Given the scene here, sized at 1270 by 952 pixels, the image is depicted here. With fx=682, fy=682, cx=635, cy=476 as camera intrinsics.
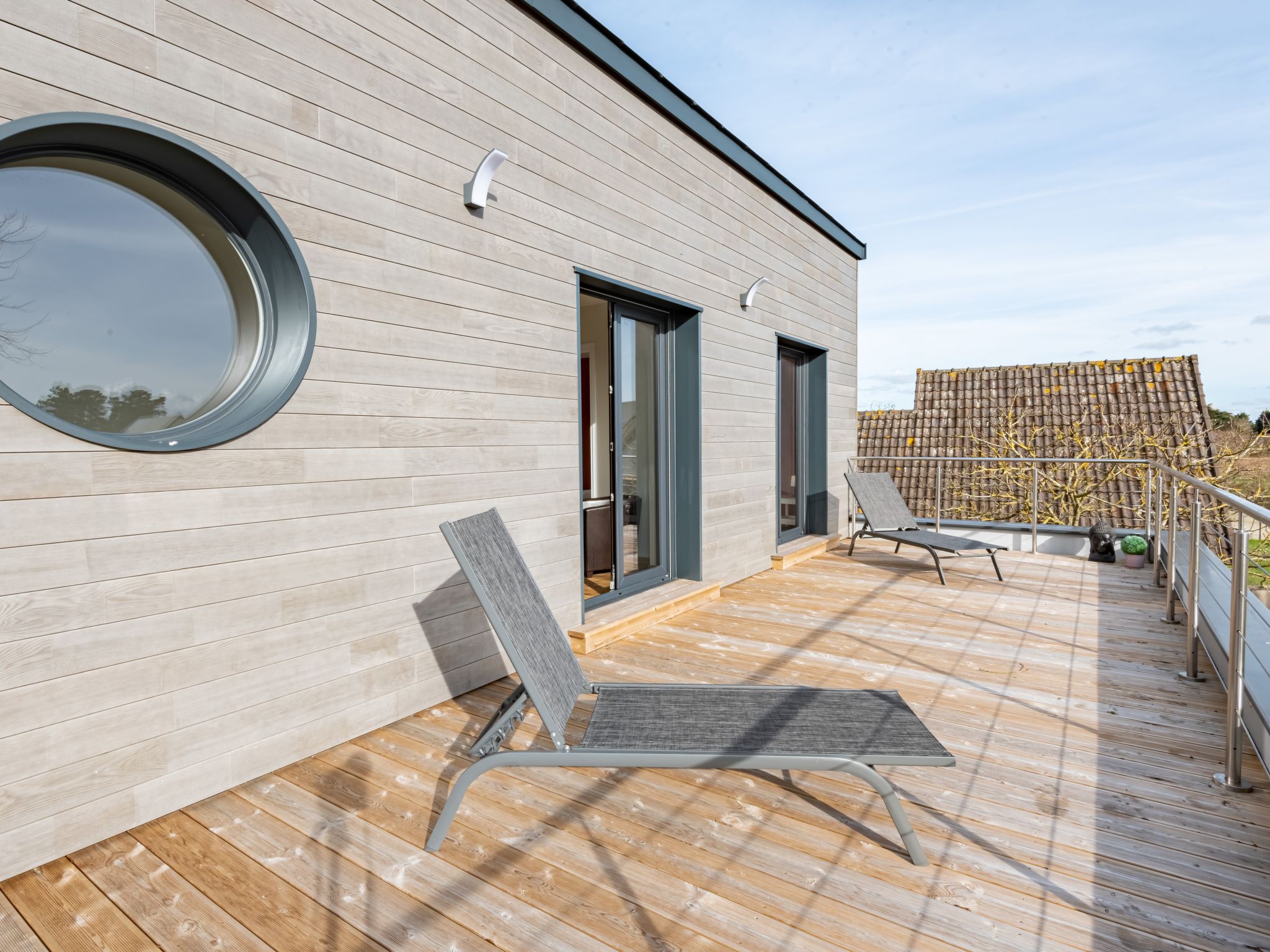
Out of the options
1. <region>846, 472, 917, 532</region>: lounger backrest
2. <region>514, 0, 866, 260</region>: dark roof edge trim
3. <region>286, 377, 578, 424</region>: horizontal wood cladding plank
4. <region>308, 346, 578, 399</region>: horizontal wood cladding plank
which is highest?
<region>514, 0, 866, 260</region>: dark roof edge trim

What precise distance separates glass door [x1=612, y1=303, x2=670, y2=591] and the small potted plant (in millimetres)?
4253

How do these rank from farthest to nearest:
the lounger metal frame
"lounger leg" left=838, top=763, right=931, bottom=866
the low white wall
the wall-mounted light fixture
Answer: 1. the low white wall
2. the lounger metal frame
3. the wall-mounted light fixture
4. "lounger leg" left=838, top=763, right=931, bottom=866

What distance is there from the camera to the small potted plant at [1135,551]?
6.04 meters

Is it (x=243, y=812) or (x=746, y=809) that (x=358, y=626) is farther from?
(x=746, y=809)

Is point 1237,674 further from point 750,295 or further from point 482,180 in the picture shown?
point 750,295

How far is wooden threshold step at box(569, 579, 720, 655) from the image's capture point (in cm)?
381

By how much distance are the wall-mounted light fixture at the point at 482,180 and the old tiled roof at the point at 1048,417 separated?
8695 mm

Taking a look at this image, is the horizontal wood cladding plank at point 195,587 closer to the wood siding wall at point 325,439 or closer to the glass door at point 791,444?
the wood siding wall at point 325,439

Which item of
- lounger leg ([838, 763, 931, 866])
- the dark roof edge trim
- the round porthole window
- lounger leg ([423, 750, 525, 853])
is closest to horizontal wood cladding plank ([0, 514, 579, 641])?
the round porthole window

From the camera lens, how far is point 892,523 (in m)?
6.28

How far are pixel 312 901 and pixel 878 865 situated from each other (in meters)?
1.46

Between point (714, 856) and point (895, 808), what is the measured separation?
0.51 m

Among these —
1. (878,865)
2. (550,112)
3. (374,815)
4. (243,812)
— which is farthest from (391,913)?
(550,112)

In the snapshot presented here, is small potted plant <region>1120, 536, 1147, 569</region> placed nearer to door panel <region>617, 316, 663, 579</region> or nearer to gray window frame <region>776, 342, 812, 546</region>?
gray window frame <region>776, 342, 812, 546</region>
